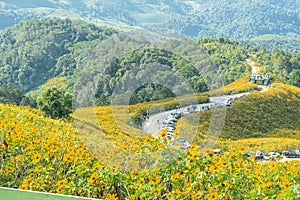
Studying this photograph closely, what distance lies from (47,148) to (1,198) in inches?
27.2

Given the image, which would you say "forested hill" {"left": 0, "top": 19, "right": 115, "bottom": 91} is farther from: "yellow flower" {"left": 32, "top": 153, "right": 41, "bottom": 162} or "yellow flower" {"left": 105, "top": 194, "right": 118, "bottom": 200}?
"yellow flower" {"left": 105, "top": 194, "right": 118, "bottom": 200}

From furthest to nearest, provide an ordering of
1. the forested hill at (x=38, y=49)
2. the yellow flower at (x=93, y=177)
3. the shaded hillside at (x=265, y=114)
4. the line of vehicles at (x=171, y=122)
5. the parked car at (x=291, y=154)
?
1. the forested hill at (x=38, y=49)
2. the shaded hillside at (x=265, y=114)
3. the parked car at (x=291, y=154)
4. the line of vehicles at (x=171, y=122)
5. the yellow flower at (x=93, y=177)

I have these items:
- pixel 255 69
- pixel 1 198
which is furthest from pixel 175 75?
pixel 255 69

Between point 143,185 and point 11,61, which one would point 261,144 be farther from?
point 11,61

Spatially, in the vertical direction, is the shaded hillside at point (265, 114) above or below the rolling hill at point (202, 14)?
above

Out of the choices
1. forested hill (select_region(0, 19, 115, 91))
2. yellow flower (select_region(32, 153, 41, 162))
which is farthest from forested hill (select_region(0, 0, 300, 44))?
yellow flower (select_region(32, 153, 41, 162))

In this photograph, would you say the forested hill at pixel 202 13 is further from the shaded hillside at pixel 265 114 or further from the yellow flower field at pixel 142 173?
the yellow flower field at pixel 142 173

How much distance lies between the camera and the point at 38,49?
118 ft

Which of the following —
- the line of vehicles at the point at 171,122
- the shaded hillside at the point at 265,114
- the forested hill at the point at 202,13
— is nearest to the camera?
the line of vehicles at the point at 171,122

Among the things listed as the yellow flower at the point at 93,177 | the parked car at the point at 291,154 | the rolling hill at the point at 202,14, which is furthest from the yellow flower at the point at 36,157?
the rolling hill at the point at 202,14

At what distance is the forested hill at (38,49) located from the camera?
3350cm

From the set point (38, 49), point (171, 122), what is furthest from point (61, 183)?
point (38, 49)

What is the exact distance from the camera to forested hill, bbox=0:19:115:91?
33500 millimetres

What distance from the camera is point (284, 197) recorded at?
2090 mm
